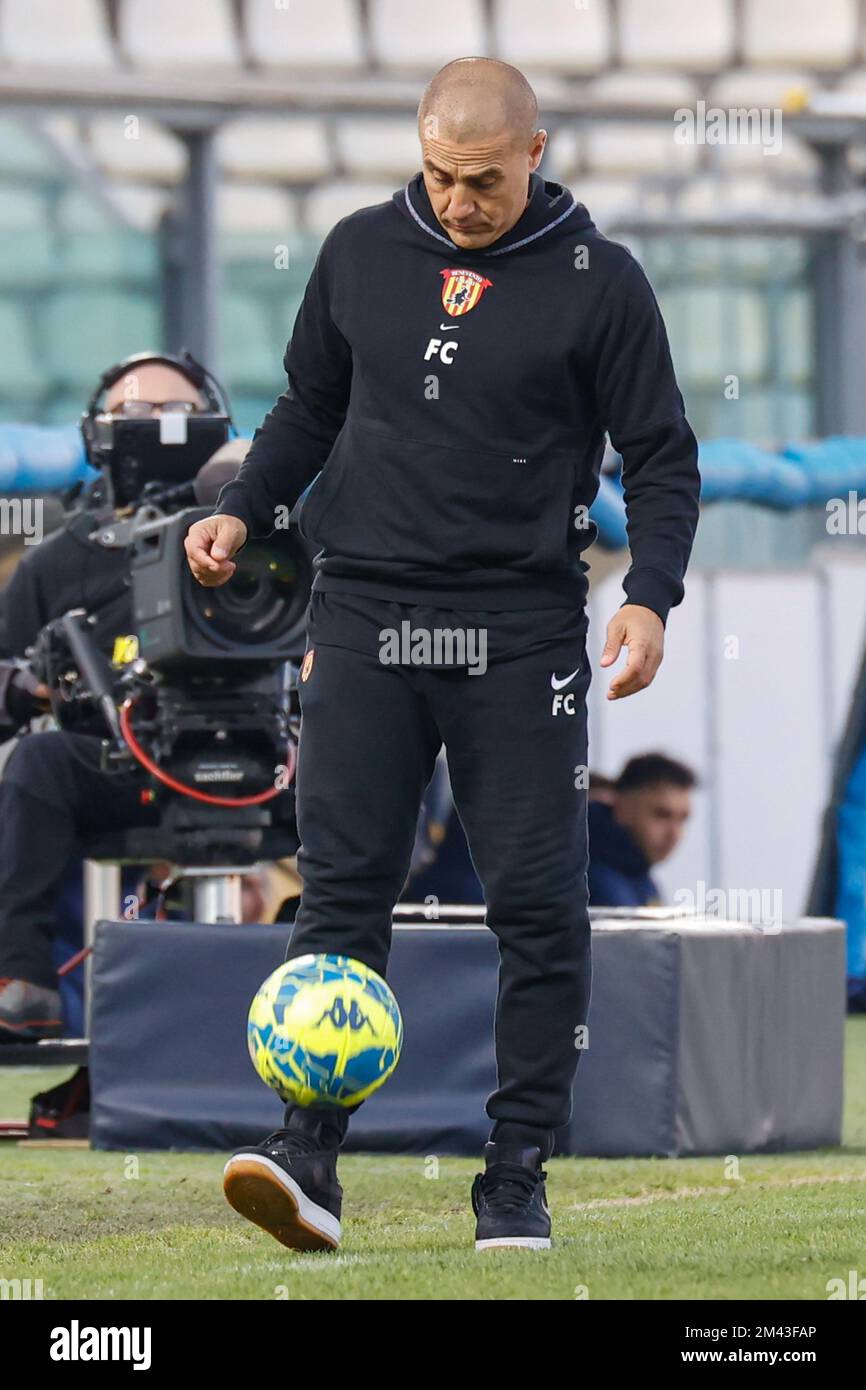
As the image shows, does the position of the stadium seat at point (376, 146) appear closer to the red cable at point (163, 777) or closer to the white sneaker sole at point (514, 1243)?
the red cable at point (163, 777)

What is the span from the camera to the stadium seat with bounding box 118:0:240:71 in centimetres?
1659

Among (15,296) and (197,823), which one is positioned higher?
(15,296)

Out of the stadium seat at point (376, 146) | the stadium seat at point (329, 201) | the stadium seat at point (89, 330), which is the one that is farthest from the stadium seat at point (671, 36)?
the stadium seat at point (89, 330)

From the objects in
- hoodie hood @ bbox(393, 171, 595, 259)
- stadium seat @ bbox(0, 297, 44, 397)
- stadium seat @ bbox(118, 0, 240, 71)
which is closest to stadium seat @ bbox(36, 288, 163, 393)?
stadium seat @ bbox(0, 297, 44, 397)

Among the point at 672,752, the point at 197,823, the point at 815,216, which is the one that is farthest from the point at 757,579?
the point at 815,216

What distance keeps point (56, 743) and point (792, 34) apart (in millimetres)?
14510

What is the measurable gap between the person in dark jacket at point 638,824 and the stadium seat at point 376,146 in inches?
297

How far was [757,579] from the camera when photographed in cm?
993

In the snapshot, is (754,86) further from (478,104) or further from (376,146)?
(478,104)

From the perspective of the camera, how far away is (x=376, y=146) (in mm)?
16281

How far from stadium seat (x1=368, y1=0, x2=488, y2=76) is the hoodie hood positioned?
14127 mm

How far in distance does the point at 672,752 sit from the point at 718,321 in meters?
8.34

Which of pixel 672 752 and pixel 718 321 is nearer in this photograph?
pixel 672 752

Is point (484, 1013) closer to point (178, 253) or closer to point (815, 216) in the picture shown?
point (178, 253)
